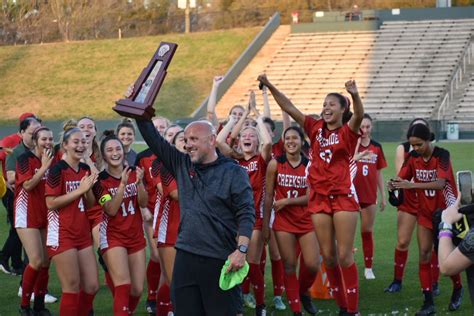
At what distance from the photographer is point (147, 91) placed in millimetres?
6871

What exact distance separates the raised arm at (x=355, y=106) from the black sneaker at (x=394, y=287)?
2973 millimetres

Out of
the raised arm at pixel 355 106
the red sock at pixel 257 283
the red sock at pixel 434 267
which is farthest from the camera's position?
the red sock at pixel 434 267

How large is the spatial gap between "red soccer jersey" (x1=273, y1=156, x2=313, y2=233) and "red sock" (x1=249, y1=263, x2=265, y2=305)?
466mm

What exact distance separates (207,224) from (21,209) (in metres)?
3.62

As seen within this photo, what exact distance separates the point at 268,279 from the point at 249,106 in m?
2.53

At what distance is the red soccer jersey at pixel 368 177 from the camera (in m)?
12.1

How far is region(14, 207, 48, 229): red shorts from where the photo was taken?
9.86 m

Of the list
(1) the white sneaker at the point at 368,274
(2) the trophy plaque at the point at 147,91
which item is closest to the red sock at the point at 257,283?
(1) the white sneaker at the point at 368,274

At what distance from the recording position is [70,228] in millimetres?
8852

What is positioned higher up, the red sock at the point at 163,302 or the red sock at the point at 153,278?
the red sock at the point at 153,278

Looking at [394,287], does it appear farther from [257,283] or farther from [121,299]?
[121,299]

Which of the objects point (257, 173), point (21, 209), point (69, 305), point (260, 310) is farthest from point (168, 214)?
point (21, 209)

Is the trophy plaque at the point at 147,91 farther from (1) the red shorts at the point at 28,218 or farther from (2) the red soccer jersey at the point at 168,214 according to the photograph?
(1) the red shorts at the point at 28,218

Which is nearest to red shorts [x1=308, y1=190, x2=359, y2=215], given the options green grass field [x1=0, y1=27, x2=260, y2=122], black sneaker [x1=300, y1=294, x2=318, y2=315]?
black sneaker [x1=300, y1=294, x2=318, y2=315]
